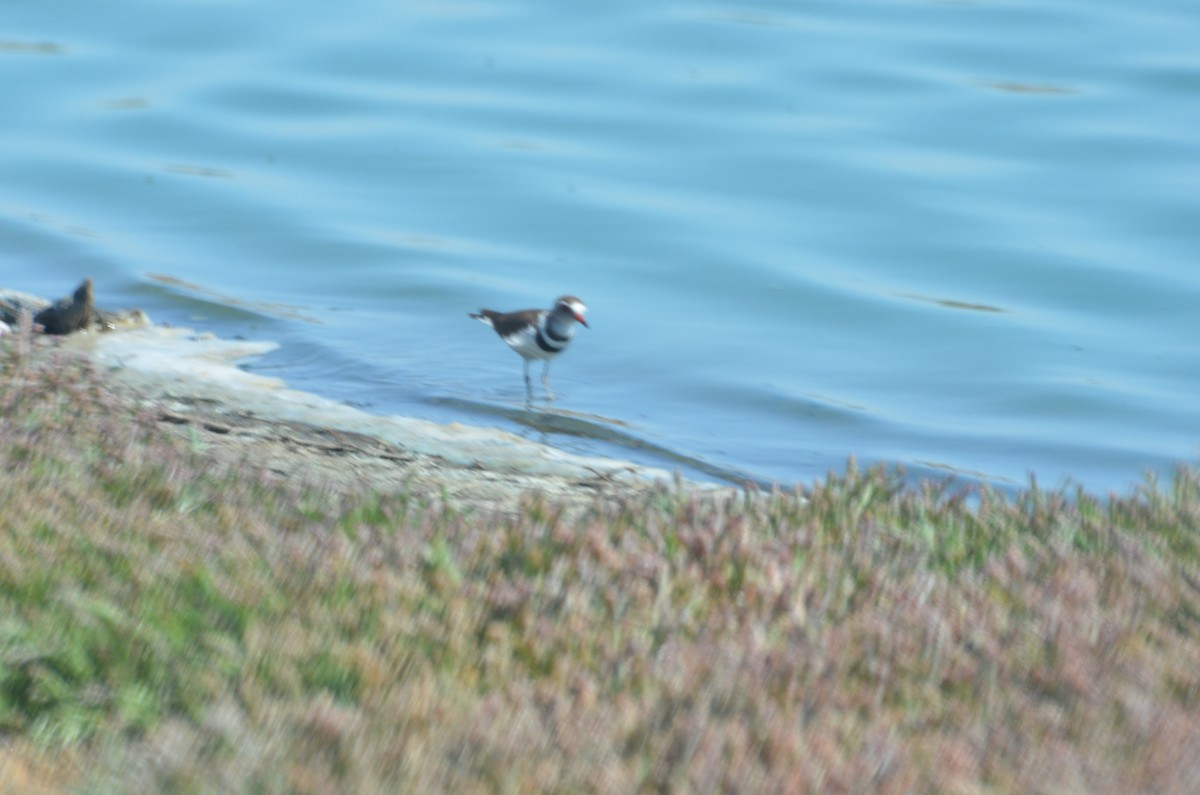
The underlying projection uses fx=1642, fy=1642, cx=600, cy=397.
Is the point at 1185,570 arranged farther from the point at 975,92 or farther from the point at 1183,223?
the point at 975,92

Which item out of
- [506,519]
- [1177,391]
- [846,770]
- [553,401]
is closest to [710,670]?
[846,770]

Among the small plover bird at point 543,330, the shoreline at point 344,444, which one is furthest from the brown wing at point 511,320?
the shoreline at point 344,444

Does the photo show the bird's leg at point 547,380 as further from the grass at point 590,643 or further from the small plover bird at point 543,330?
the grass at point 590,643

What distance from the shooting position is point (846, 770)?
3730mm

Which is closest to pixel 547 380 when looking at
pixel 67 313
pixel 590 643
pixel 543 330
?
pixel 543 330

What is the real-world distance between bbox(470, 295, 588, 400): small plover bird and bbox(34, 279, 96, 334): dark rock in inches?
116

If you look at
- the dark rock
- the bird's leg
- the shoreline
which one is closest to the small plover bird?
the bird's leg

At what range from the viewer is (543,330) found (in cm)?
1155

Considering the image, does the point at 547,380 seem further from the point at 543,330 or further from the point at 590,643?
the point at 590,643

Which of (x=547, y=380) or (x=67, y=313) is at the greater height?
(x=547, y=380)

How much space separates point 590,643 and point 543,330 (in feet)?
23.7

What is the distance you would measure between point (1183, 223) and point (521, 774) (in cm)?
1395

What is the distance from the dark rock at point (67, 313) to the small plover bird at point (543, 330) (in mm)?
2942

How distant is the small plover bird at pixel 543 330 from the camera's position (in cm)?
1159
